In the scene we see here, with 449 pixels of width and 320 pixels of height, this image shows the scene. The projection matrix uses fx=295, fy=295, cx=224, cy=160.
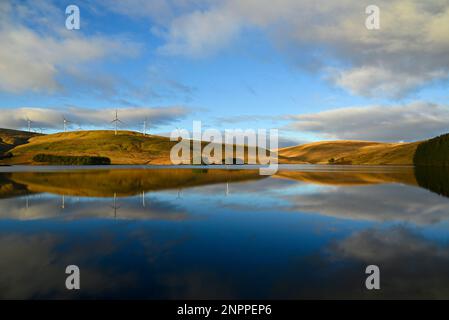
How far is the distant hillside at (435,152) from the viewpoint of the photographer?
507 ft

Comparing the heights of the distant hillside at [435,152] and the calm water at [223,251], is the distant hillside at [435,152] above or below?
above

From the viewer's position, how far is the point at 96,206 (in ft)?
91.5

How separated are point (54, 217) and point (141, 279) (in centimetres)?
1564

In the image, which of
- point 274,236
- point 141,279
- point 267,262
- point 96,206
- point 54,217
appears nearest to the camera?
point 141,279

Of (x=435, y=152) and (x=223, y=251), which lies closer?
(x=223, y=251)

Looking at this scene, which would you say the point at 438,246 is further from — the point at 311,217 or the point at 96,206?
the point at 96,206

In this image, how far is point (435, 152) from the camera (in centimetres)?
16325

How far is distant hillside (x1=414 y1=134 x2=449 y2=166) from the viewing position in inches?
6083

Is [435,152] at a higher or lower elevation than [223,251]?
higher

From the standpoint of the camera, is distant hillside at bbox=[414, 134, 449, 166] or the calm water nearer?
the calm water

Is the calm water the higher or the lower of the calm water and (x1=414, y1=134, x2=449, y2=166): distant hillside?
the lower
